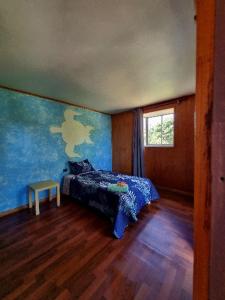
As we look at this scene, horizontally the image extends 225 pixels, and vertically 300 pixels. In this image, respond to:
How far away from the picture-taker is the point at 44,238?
5.93ft

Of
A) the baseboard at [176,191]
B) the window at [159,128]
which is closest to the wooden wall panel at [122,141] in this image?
the window at [159,128]

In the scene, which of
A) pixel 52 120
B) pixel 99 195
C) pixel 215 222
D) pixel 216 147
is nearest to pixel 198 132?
pixel 216 147

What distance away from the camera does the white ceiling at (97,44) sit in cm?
106

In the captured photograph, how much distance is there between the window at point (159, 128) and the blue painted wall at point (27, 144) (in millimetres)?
1979

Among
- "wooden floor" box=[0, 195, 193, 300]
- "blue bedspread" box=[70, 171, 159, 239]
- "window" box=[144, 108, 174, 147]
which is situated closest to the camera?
"wooden floor" box=[0, 195, 193, 300]

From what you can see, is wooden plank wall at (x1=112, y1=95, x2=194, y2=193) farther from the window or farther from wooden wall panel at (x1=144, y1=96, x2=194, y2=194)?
the window

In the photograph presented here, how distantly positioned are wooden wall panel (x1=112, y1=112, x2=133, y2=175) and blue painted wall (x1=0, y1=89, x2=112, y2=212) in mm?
1372

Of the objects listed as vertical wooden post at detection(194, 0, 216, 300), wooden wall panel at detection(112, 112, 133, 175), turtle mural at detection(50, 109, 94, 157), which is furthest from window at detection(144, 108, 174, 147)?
vertical wooden post at detection(194, 0, 216, 300)

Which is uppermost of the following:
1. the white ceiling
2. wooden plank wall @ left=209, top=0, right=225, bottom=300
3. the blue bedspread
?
the white ceiling

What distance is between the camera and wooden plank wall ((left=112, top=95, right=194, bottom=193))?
3.07 meters

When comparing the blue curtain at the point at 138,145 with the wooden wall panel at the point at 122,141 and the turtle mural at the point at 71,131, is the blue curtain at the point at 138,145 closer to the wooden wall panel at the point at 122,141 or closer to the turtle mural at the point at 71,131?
the wooden wall panel at the point at 122,141

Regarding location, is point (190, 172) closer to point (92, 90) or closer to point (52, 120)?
point (92, 90)

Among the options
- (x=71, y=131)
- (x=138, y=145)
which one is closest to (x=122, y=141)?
(x=138, y=145)

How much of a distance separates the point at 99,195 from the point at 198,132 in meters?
2.21
